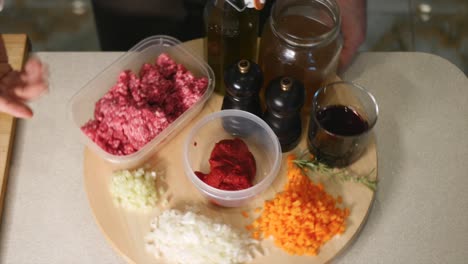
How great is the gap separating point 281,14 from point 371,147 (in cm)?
38

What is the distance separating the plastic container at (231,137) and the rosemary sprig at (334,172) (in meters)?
0.07

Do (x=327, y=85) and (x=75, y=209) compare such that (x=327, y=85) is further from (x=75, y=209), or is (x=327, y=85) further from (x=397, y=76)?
(x=75, y=209)

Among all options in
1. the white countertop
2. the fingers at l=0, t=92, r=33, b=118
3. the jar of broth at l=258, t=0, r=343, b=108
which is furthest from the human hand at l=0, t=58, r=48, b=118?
the jar of broth at l=258, t=0, r=343, b=108

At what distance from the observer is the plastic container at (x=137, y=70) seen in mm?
1187

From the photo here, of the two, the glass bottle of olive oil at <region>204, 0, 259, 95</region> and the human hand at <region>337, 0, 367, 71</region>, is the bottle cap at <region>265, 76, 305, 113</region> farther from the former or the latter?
the human hand at <region>337, 0, 367, 71</region>

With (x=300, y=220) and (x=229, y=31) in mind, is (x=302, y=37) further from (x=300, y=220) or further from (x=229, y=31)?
(x=300, y=220)

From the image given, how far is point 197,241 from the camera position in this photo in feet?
3.57

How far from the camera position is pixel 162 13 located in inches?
58.4

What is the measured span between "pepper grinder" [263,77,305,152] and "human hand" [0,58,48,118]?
0.46 m

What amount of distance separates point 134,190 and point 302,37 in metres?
0.50

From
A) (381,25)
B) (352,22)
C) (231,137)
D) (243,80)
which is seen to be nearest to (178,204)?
(231,137)

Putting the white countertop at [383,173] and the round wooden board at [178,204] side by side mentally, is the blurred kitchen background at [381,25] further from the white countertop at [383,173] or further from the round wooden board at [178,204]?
the round wooden board at [178,204]

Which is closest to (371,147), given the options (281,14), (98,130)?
(281,14)

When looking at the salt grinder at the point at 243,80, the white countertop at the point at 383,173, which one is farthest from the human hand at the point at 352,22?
the salt grinder at the point at 243,80
